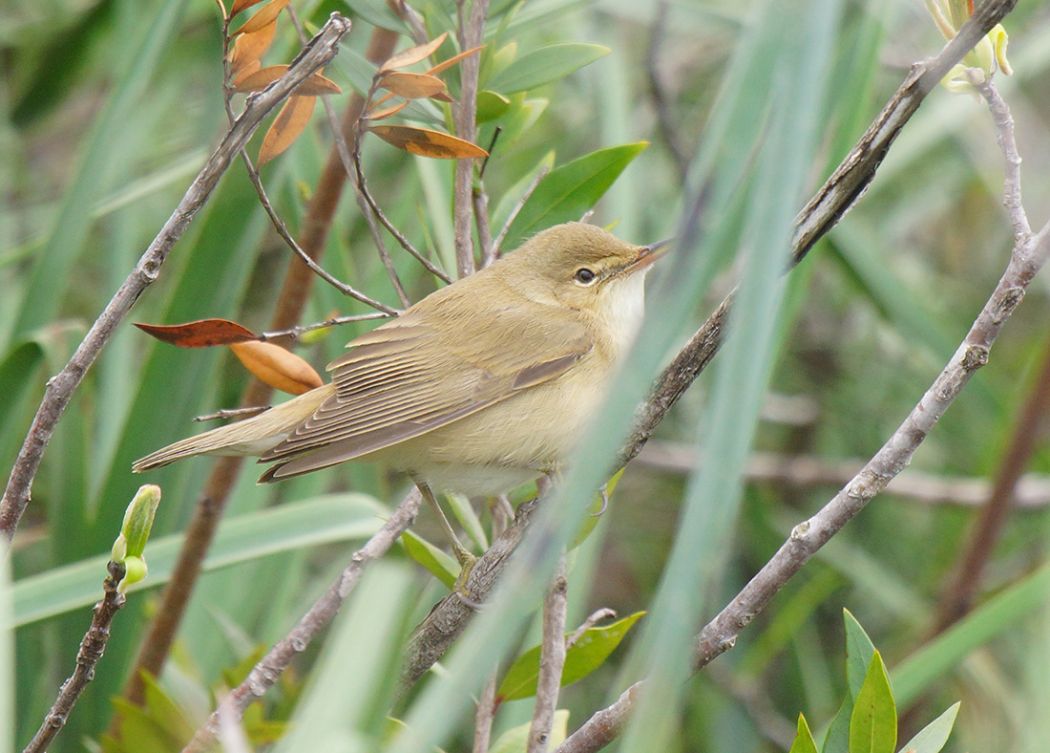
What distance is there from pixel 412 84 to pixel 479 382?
743mm

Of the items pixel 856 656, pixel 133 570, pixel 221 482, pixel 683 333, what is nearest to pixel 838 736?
pixel 856 656

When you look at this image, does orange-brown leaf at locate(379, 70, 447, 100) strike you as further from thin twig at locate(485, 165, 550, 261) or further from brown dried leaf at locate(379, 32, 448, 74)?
thin twig at locate(485, 165, 550, 261)

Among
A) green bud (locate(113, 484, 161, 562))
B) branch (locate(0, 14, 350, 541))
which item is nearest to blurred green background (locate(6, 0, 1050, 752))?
branch (locate(0, 14, 350, 541))

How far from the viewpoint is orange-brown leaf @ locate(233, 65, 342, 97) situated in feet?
4.81

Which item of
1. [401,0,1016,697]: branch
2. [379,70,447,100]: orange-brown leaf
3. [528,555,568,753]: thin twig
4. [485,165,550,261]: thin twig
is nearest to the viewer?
[401,0,1016,697]: branch

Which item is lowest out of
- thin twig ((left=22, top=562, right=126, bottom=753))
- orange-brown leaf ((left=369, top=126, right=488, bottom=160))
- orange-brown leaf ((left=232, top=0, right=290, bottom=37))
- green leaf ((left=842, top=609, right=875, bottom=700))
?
green leaf ((left=842, top=609, right=875, bottom=700))

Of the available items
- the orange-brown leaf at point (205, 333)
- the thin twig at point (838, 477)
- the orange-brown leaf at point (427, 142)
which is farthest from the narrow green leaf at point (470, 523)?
the thin twig at point (838, 477)

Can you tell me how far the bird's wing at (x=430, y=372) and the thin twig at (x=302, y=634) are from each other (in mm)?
211

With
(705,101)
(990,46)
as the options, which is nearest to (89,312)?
(705,101)

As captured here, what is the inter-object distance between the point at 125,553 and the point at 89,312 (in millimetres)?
2151

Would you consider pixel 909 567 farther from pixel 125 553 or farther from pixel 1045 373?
pixel 125 553

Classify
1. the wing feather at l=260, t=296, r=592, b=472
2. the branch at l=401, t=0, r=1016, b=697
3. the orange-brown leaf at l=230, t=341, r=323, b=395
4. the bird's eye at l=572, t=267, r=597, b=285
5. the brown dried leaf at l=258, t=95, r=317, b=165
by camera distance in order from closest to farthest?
the branch at l=401, t=0, r=1016, b=697 → the brown dried leaf at l=258, t=95, r=317, b=165 → the orange-brown leaf at l=230, t=341, r=323, b=395 → the wing feather at l=260, t=296, r=592, b=472 → the bird's eye at l=572, t=267, r=597, b=285

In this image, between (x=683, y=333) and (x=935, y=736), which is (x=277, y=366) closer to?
(x=683, y=333)

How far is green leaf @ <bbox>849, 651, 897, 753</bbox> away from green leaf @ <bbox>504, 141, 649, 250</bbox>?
0.82m
